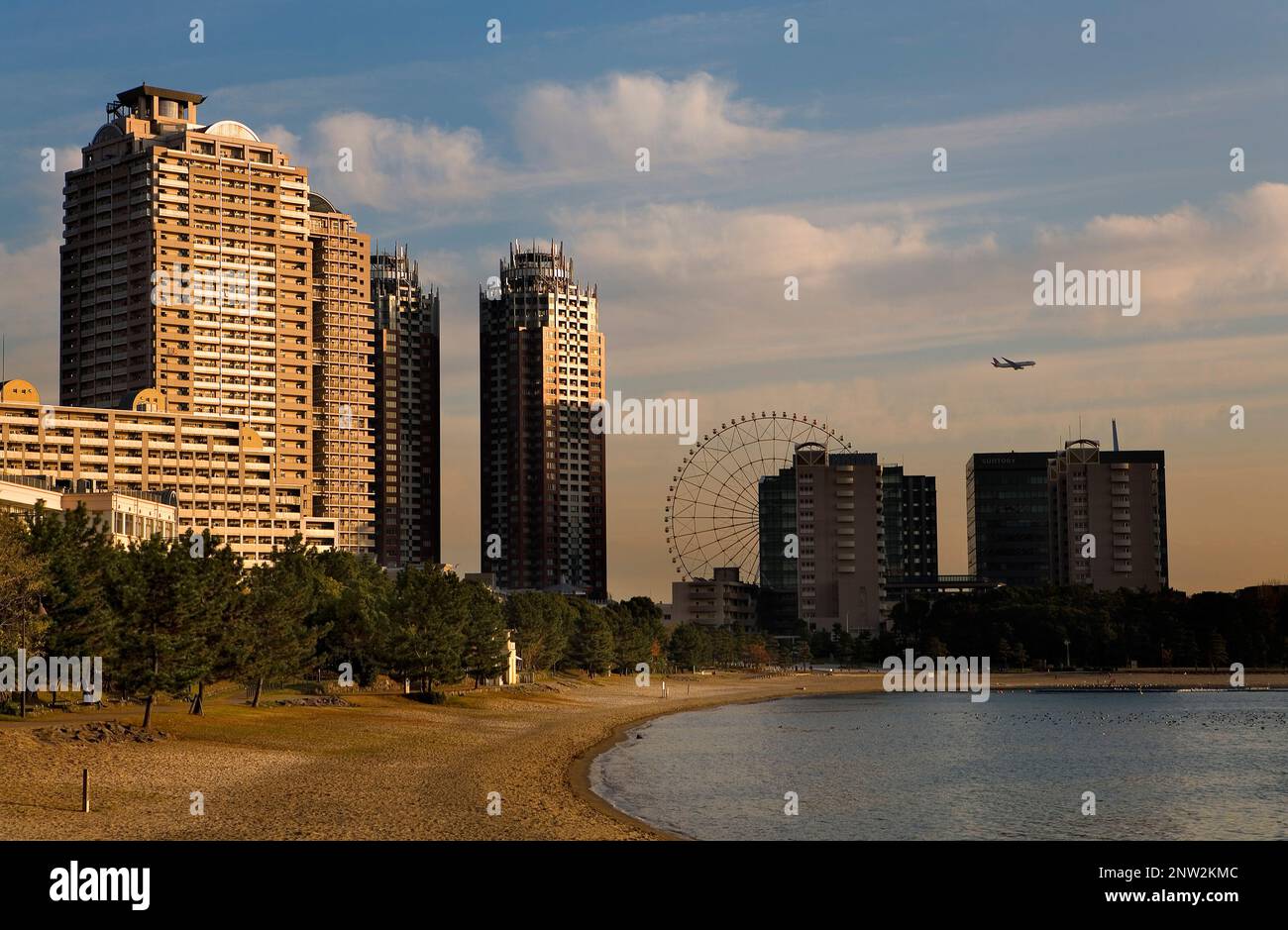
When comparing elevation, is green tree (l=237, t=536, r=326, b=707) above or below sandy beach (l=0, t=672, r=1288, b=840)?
above

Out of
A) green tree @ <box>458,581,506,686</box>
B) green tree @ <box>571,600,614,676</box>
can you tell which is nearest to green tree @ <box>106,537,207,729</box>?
green tree @ <box>458,581,506,686</box>

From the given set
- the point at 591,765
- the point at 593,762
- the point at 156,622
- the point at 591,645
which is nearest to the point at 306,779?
the point at 156,622

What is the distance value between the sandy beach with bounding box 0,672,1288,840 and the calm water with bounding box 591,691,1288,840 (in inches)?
187

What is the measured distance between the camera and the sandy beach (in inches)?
1740

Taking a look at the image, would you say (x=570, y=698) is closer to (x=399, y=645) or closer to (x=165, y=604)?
(x=399, y=645)

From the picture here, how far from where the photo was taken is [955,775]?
83.2 metres

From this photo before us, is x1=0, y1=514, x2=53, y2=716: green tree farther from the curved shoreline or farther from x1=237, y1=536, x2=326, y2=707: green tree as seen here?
the curved shoreline

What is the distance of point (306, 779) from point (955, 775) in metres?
41.1

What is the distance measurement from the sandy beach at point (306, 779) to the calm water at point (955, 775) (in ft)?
15.6

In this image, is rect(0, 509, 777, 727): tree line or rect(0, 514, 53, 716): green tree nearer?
rect(0, 514, 53, 716): green tree

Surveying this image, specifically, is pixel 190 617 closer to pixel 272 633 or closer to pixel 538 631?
pixel 272 633
